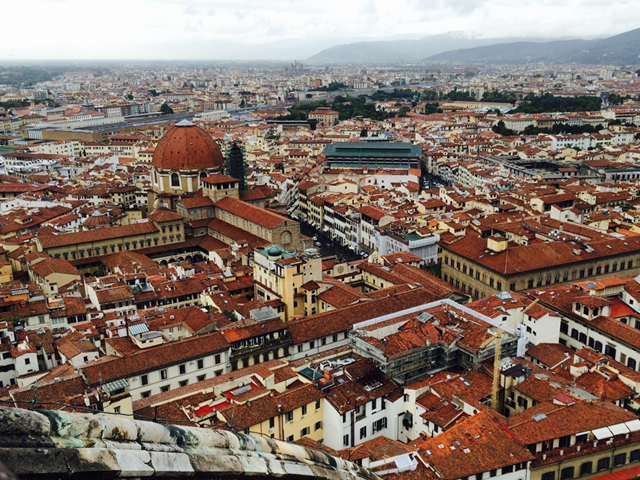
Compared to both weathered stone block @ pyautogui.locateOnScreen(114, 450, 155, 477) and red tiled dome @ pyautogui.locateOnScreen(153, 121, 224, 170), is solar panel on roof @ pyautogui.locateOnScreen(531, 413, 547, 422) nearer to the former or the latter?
weathered stone block @ pyautogui.locateOnScreen(114, 450, 155, 477)

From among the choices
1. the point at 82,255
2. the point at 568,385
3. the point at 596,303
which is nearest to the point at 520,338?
the point at 568,385

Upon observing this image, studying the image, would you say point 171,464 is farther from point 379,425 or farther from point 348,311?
point 348,311

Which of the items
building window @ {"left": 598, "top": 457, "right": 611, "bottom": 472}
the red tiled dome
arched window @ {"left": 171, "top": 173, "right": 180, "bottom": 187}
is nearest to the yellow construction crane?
building window @ {"left": 598, "top": 457, "right": 611, "bottom": 472}

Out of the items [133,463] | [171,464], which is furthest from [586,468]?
[133,463]

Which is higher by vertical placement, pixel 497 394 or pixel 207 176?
pixel 207 176

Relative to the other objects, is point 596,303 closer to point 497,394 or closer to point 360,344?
point 497,394

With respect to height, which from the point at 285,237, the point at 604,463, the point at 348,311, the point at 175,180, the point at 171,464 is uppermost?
the point at 171,464

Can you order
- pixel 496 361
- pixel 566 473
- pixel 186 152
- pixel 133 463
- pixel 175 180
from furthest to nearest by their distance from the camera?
pixel 175 180 < pixel 186 152 < pixel 496 361 < pixel 566 473 < pixel 133 463

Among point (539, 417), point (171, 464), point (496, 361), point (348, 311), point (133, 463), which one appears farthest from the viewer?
point (348, 311)
